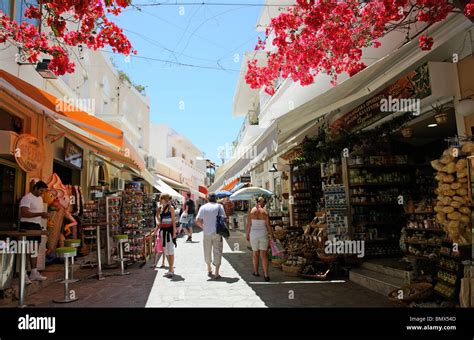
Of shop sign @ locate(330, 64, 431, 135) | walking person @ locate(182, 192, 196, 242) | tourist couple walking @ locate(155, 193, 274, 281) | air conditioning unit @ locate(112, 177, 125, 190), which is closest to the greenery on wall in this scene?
shop sign @ locate(330, 64, 431, 135)

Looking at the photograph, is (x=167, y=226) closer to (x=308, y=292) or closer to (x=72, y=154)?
(x=308, y=292)

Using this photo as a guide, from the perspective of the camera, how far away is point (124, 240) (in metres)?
8.58

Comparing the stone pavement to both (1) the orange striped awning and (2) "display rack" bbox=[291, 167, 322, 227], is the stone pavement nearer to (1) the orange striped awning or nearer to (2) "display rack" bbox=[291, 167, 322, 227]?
(2) "display rack" bbox=[291, 167, 322, 227]

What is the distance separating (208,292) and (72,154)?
7518 millimetres

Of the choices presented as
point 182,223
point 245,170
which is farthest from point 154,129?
point 245,170

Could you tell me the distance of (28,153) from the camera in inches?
289

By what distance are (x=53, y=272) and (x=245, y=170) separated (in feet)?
18.0

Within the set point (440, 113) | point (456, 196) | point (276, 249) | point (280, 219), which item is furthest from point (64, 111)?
point (280, 219)

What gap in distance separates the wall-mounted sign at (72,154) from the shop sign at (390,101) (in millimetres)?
8026

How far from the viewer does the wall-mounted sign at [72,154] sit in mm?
10547

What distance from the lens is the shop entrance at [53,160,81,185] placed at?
1108cm

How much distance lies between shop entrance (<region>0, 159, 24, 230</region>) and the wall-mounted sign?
2.69m
